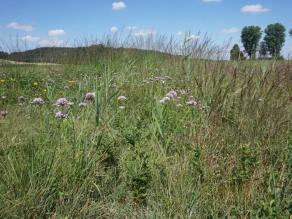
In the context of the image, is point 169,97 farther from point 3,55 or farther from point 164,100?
point 3,55

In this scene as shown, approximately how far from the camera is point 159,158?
2.69m

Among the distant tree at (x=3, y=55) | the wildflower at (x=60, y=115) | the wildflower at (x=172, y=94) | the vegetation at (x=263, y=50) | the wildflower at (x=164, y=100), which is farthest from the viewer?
the distant tree at (x=3, y=55)

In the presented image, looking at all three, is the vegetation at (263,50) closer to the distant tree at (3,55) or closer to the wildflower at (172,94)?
the wildflower at (172,94)

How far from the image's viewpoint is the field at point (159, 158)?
217 cm

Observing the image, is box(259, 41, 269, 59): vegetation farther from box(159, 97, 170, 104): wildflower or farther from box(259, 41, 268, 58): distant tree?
box(159, 97, 170, 104): wildflower

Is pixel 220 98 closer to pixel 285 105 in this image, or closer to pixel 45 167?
pixel 285 105

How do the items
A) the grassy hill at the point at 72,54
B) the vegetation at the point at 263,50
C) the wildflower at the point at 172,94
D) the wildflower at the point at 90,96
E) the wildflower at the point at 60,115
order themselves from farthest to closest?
the grassy hill at the point at 72,54
the vegetation at the point at 263,50
the wildflower at the point at 172,94
the wildflower at the point at 90,96
the wildflower at the point at 60,115

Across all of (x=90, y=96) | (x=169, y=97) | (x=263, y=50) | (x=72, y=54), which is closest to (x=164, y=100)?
(x=169, y=97)

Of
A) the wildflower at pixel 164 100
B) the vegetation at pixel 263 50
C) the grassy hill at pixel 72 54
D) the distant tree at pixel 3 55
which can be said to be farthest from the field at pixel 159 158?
the distant tree at pixel 3 55

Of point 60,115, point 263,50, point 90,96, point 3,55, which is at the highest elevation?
point 263,50

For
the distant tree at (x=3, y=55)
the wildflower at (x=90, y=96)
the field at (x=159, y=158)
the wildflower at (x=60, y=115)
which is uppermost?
the distant tree at (x=3, y=55)

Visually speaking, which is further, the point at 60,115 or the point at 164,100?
the point at 164,100

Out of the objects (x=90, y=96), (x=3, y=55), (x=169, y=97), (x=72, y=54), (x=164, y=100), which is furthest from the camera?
(x=72, y=54)

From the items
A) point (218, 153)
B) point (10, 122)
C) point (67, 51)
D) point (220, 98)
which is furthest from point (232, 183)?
point (67, 51)
